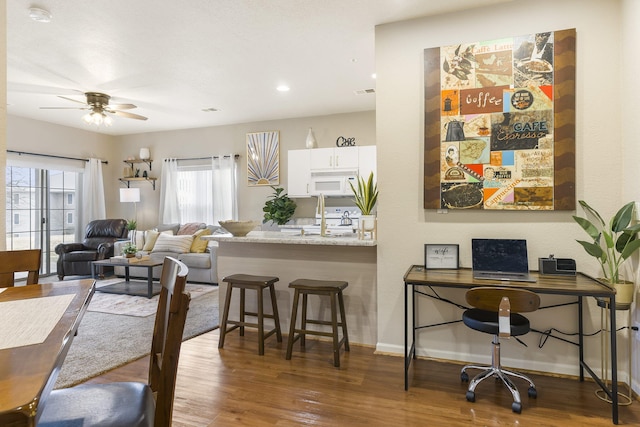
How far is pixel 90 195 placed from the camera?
695 cm

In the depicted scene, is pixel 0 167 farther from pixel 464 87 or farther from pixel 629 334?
pixel 629 334

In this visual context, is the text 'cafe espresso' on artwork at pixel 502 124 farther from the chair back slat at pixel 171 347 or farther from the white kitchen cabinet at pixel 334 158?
the white kitchen cabinet at pixel 334 158

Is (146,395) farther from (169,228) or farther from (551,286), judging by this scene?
(169,228)

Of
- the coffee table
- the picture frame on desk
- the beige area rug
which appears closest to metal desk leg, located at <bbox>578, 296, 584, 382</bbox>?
the picture frame on desk

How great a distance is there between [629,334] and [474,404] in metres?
1.15

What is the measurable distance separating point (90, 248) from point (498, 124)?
6406 millimetres

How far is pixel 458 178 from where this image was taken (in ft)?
9.09

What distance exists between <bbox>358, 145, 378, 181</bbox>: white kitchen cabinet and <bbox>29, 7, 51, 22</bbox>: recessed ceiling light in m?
3.77

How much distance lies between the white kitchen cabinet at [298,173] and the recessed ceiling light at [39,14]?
351 centimetres

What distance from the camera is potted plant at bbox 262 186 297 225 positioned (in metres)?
5.96

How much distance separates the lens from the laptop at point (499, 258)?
8.32 ft

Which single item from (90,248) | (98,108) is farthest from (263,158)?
(90,248)

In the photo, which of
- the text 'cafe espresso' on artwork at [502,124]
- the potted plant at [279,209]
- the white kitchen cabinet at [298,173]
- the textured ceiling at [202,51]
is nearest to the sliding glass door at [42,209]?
the textured ceiling at [202,51]

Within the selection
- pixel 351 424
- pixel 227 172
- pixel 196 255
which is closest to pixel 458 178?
pixel 351 424
